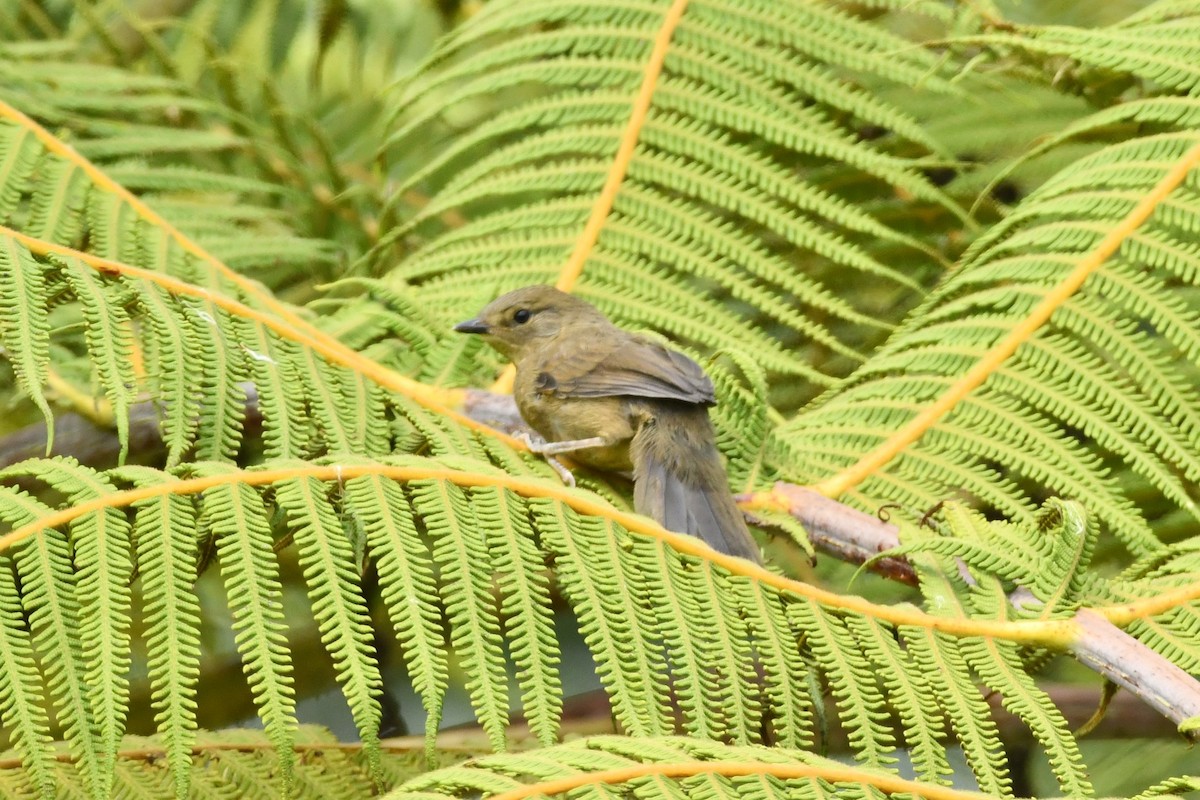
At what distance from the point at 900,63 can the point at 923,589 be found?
122cm

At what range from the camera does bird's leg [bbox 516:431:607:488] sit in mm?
1951

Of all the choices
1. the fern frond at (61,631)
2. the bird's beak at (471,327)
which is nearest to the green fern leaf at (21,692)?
the fern frond at (61,631)

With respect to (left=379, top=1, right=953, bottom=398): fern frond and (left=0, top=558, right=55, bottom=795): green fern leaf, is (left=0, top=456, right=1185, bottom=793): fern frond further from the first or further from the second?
(left=379, top=1, right=953, bottom=398): fern frond

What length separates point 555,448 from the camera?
2020 mm

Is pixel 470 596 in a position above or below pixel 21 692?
above

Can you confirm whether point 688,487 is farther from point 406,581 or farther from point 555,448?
Answer: point 406,581

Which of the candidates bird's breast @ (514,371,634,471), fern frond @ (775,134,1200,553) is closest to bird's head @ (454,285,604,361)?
bird's breast @ (514,371,634,471)

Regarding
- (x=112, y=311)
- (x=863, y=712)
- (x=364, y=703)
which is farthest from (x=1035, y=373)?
(x=112, y=311)

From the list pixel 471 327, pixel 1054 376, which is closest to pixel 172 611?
pixel 471 327

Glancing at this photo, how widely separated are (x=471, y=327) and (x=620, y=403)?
0.29 m

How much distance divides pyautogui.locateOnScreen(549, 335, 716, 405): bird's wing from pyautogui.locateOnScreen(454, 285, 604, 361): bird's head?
0.07 meters

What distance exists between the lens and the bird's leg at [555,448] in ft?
6.40

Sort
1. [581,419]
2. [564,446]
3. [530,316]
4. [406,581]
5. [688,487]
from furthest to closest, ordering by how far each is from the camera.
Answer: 1. [530,316]
2. [581,419]
3. [564,446]
4. [688,487]
5. [406,581]

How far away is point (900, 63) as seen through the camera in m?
2.54
